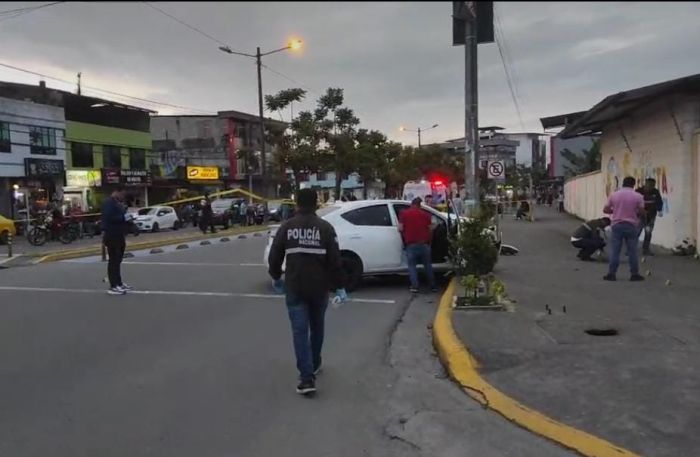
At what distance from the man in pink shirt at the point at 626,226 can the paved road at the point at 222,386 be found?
333 cm

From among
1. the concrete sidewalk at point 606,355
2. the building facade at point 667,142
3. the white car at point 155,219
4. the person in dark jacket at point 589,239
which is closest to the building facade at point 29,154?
the white car at point 155,219

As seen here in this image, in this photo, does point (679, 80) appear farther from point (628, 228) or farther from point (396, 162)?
point (396, 162)

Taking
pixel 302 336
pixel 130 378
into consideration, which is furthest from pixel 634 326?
pixel 130 378

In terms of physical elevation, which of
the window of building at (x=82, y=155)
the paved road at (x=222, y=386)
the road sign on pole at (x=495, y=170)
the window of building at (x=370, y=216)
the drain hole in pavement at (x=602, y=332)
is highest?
the window of building at (x=82, y=155)

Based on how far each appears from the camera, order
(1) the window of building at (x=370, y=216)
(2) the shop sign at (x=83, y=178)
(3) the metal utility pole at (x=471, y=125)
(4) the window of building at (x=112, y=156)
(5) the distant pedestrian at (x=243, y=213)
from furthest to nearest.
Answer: (4) the window of building at (x=112, y=156)
(5) the distant pedestrian at (x=243, y=213)
(2) the shop sign at (x=83, y=178)
(3) the metal utility pole at (x=471, y=125)
(1) the window of building at (x=370, y=216)

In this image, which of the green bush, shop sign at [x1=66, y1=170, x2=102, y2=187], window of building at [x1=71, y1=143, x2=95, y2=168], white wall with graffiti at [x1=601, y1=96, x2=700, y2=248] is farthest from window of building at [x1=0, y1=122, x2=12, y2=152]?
the green bush

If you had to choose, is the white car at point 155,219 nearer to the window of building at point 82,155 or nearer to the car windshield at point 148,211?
the car windshield at point 148,211

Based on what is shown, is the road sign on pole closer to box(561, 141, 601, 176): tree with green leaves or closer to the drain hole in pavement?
the drain hole in pavement

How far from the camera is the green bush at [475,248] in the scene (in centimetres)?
970

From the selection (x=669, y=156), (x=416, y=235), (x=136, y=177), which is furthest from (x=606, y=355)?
(x=136, y=177)

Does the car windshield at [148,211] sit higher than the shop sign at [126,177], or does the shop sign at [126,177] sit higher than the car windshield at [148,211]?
the shop sign at [126,177]

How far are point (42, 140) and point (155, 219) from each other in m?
8.00

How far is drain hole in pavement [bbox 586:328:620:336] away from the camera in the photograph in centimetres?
700

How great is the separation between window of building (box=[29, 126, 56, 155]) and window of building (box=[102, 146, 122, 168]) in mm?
5579
